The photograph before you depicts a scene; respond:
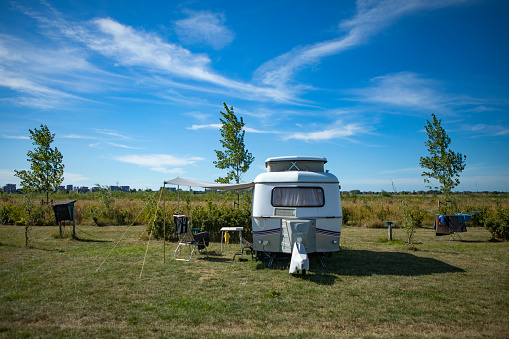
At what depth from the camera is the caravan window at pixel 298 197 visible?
26.2 ft

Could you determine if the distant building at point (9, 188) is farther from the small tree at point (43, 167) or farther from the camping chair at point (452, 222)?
the camping chair at point (452, 222)

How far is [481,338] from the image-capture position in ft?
13.1

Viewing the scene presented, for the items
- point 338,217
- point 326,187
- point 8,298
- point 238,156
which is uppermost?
point 238,156

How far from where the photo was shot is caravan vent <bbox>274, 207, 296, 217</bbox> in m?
7.88

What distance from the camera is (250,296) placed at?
562 centimetres

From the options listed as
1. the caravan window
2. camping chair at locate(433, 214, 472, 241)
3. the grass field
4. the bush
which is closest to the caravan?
the caravan window

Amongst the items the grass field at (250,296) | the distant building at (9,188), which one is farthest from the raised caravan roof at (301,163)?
the distant building at (9,188)

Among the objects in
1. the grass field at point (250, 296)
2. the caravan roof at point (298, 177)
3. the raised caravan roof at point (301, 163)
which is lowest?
the grass field at point (250, 296)

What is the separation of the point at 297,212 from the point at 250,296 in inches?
108

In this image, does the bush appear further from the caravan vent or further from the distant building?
the distant building

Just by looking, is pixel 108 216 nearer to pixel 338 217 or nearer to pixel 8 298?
pixel 8 298

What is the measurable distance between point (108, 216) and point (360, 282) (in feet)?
48.9

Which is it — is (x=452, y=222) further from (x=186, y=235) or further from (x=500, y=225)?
(x=186, y=235)

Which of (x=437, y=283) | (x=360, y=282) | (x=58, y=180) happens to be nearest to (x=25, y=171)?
(x=58, y=180)
